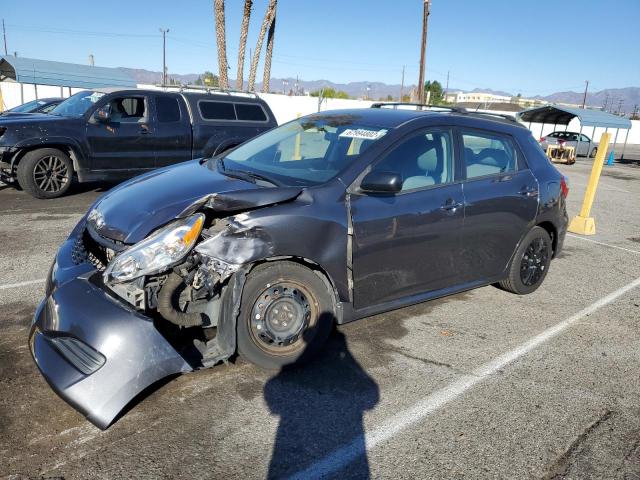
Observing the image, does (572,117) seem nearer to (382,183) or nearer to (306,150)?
(306,150)

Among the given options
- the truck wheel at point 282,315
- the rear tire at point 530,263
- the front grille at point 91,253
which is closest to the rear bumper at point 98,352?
the front grille at point 91,253

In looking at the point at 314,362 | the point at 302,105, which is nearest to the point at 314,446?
the point at 314,362

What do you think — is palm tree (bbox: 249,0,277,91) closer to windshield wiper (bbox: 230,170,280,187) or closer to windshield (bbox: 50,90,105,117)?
windshield (bbox: 50,90,105,117)

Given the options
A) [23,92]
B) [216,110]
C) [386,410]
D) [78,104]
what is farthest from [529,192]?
[23,92]

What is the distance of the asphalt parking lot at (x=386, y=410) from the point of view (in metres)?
2.72

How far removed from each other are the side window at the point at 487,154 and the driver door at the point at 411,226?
22cm

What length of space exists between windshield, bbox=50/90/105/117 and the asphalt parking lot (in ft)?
17.3

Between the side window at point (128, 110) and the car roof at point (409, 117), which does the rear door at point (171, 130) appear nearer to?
the side window at point (128, 110)

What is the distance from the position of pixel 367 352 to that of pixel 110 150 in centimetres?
708

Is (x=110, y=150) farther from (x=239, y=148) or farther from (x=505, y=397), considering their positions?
(x=505, y=397)

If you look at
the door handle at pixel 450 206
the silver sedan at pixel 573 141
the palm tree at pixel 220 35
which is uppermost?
the palm tree at pixel 220 35

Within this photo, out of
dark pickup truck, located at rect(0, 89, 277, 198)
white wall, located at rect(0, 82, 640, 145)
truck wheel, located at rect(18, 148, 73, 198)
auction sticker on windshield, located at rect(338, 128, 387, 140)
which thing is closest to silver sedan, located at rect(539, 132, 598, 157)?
white wall, located at rect(0, 82, 640, 145)

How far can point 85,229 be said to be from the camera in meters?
3.76

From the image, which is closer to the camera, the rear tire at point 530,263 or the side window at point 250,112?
the rear tire at point 530,263
